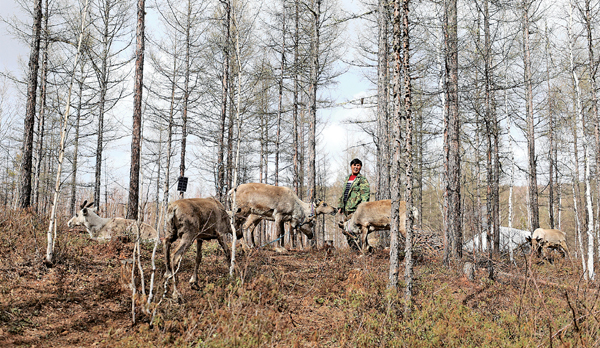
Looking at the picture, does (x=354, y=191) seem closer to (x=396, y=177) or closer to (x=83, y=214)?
(x=396, y=177)

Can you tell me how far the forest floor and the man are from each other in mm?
3074

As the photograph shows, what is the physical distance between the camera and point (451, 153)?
9453 mm

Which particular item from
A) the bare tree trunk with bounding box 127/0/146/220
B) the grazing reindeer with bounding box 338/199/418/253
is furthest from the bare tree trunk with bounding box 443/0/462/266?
the bare tree trunk with bounding box 127/0/146/220

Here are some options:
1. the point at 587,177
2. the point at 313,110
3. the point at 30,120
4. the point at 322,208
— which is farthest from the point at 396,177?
the point at 30,120

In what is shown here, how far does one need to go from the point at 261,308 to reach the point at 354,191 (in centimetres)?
662

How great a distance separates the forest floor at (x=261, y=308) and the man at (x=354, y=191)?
3074mm

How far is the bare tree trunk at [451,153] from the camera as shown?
30.0 feet

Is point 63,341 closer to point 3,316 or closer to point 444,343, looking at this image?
point 3,316

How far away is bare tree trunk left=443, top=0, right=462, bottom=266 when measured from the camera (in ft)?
30.0

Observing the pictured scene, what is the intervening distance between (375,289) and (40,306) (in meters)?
5.23

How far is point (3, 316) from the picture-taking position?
458 cm

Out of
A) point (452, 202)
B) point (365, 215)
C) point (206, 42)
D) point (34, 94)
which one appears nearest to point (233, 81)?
point (206, 42)

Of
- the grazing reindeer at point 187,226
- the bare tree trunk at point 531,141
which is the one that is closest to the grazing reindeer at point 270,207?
the grazing reindeer at point 187,226

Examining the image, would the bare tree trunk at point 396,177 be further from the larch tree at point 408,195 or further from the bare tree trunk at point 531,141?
the bare tree trunk at point 531,141
